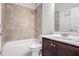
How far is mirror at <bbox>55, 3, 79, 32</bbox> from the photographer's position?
2.35 metres

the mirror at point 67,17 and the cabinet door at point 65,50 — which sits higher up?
the mirror at point 67,17

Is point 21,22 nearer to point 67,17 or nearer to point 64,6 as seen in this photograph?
point 64,6

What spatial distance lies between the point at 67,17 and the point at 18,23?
211 centimetres

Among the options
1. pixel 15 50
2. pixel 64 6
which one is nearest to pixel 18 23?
pixel 15 50

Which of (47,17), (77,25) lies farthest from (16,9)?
(77,25)

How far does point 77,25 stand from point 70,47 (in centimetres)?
102

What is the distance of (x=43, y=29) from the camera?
310 centimetres

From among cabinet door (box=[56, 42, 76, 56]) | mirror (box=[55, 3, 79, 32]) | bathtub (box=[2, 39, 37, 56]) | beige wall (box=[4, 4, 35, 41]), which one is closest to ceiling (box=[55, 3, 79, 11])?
mirror (box=[55, 3, 79, 32])

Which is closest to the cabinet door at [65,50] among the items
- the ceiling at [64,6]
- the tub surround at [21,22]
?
the ceiling at [64,6]

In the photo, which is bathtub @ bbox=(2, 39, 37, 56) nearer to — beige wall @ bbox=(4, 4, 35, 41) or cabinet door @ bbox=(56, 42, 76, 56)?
beige wall @ bbox=(4, 4, 35, 41)

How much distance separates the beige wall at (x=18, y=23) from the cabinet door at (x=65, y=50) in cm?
227

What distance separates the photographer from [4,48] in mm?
3008

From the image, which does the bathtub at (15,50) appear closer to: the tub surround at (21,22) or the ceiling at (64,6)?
the tub surround at (21,22)

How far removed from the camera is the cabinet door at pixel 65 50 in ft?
4.48
